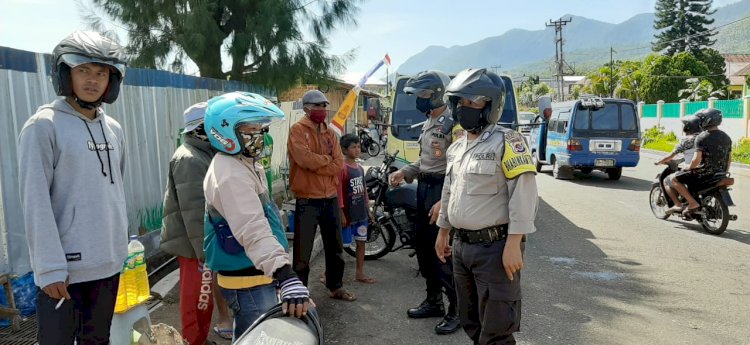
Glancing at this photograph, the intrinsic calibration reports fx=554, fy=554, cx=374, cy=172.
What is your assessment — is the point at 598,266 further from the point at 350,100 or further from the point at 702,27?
the point at 702,27

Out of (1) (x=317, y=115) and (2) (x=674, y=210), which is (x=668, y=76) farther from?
(1) (x=317, y=115)

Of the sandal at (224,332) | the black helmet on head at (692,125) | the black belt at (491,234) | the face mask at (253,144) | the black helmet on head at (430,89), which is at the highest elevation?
the black helmet on head at (430,89)

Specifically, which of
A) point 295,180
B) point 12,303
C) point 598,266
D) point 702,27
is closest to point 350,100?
point 295,180

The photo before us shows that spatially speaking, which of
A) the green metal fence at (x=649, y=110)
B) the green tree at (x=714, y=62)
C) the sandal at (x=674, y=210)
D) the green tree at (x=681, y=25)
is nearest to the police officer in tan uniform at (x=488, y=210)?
the sandal at (x=674, y=210)

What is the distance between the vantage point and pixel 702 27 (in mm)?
63031

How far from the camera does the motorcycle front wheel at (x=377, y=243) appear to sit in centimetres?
602

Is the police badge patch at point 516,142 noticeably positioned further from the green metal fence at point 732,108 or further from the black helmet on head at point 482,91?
the green metal fence at point 732,108

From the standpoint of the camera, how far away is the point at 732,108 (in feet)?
72.9

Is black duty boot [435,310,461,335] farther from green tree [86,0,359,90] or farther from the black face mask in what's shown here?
green tree [86,0,359,90]

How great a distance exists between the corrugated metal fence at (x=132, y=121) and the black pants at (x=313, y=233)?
188 cm

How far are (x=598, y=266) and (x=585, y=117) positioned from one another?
763cm

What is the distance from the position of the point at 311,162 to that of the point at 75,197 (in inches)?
89.6

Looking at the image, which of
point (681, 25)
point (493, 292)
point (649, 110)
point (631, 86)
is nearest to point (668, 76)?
point (631, 86)

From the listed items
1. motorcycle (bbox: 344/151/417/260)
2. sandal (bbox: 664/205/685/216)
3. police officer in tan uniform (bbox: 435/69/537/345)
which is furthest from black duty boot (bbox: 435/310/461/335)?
sandal (bbox: 664/205/685/216)
